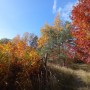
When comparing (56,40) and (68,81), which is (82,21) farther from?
(56,40)

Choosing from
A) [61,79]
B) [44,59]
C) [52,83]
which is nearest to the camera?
[52,83]

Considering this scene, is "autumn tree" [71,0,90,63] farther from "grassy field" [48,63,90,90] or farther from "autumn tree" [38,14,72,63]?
"autumn tree" [38,14,72,63]

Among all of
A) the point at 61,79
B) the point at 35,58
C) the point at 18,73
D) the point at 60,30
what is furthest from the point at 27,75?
the point at 60,30

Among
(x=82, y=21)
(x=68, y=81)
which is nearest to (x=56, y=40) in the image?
(x=82, y=21)

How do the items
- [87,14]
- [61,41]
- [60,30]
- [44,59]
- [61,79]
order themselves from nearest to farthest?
[44,59]
[61,79]
[87,14]
[61,41]
[60,30]

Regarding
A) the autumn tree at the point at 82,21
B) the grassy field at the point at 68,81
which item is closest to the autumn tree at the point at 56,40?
the autumn tree at the point at 82,21

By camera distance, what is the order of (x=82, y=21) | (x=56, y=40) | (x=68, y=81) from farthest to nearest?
(x=56, y=40)
(x=82, y=21)
(x=68, y=81)

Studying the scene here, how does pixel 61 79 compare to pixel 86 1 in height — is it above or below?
below

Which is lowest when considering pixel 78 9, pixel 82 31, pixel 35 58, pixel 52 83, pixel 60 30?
pixel 52 83

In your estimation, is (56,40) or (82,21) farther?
(56,40)

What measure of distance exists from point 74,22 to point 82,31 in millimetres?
965

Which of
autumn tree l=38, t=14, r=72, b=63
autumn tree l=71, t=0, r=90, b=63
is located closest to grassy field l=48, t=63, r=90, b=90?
autumn tree l=71, t=0, r=90, b=63

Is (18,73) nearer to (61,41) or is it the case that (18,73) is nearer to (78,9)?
(78,9)

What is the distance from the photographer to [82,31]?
61.1 feet
